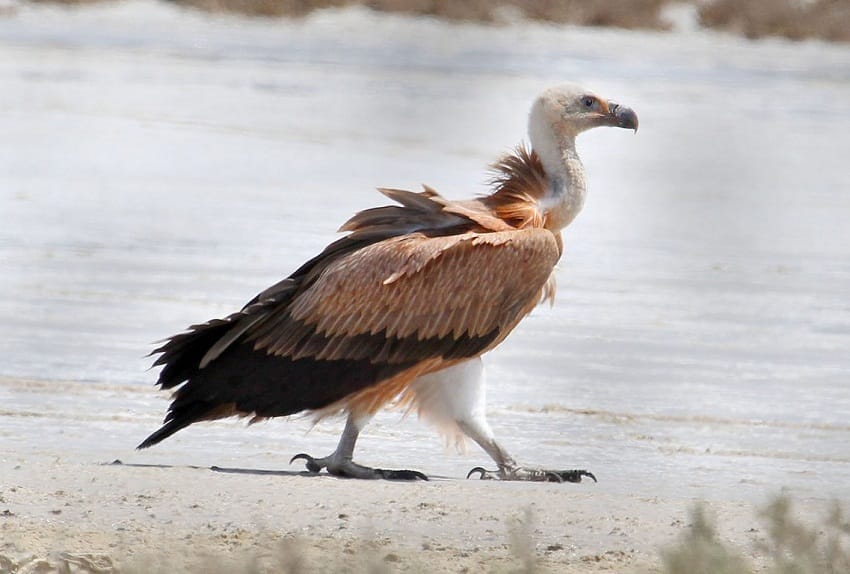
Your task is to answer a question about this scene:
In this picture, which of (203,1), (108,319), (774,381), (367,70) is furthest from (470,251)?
(203,1)

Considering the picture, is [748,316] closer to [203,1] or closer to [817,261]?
[817,261]

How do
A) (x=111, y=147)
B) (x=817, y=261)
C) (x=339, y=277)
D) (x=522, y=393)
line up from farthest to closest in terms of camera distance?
1. (x=111, y=147)
2. (x=817, y=261)
3. (x=522, y=393)
4. (x=339, y=277)

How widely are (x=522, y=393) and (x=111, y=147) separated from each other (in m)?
9.57

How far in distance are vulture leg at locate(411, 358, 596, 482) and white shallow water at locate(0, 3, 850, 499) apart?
34cm

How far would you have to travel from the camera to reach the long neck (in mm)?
8148

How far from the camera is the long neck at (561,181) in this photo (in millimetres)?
8148

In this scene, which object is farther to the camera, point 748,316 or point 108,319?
point 748,316

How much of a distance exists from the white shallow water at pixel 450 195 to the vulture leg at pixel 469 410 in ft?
1.10

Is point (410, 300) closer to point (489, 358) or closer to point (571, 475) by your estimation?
point (571, 475)

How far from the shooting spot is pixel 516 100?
22.5 m

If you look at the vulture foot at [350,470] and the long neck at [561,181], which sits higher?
the long neck at [561,181]

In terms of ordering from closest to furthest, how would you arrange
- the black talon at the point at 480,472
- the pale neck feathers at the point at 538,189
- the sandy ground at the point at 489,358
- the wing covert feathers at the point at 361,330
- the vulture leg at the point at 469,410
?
the sandy ground at the point at 489,358, the wing covert feathers at the point at 361,330, the vulture leg at the point at 469,410, the black talon at the point at 480,472, the pale neck feathers at the point at 538,189

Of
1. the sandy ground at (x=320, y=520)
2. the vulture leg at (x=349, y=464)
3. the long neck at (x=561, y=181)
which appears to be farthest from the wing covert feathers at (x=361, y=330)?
the long neck at (x=561, y=181)

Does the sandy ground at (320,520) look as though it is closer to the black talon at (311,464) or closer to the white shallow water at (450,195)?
the black talon at (311,464)
